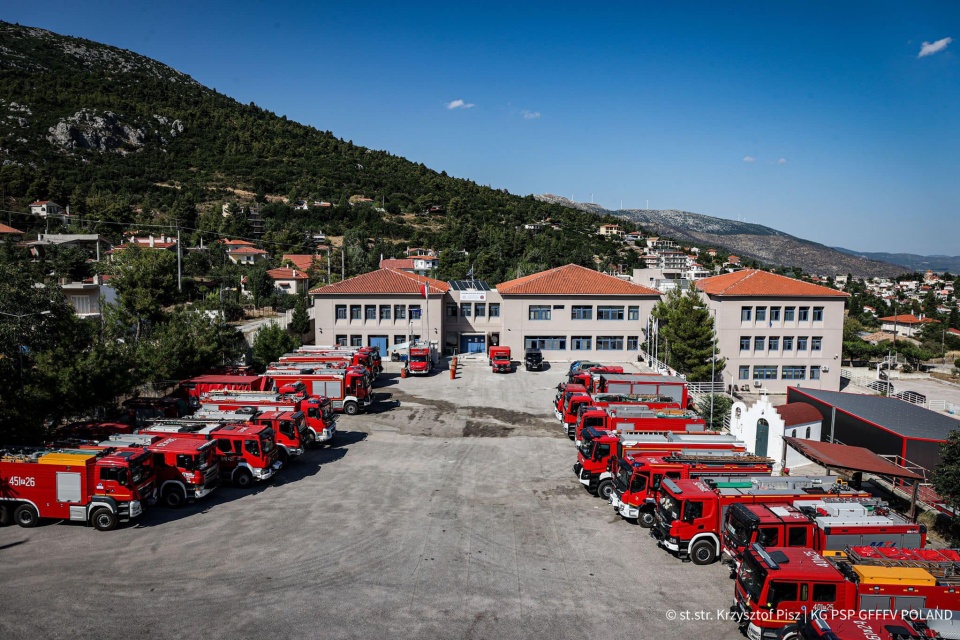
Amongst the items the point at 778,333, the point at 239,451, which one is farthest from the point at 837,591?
the point at 778,333

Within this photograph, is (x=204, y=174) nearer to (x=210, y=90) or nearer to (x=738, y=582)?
(x=210, y=90)

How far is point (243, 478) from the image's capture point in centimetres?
1980

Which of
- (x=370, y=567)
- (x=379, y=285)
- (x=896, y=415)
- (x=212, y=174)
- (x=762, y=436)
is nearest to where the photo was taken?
(x=370, y=567)

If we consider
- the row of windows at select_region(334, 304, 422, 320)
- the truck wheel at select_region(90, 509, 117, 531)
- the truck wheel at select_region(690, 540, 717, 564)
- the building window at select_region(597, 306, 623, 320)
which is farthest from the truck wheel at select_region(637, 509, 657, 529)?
the row of windows at select_region(334, 304, 422, 320)

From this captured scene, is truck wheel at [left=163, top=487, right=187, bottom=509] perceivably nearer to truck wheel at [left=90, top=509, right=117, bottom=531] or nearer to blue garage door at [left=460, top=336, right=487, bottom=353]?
truck wheel at [left=90, top=509, right=117, bottom=531]

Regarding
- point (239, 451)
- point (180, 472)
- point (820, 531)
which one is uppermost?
point (820, 531)

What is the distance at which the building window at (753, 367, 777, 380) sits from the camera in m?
40.6

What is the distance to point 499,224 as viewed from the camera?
4675 inches

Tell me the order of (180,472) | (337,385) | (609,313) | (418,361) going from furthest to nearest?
1. (609,313)
2. (418,361)
3. (337,385)
4. (180,472)

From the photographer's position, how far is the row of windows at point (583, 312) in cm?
4394

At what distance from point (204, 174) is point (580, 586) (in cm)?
12508

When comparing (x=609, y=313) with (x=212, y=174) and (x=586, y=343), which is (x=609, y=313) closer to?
(x=586, y=343)

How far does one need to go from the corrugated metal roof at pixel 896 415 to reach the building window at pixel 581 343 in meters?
18.3

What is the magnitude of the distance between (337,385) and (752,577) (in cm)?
2220
